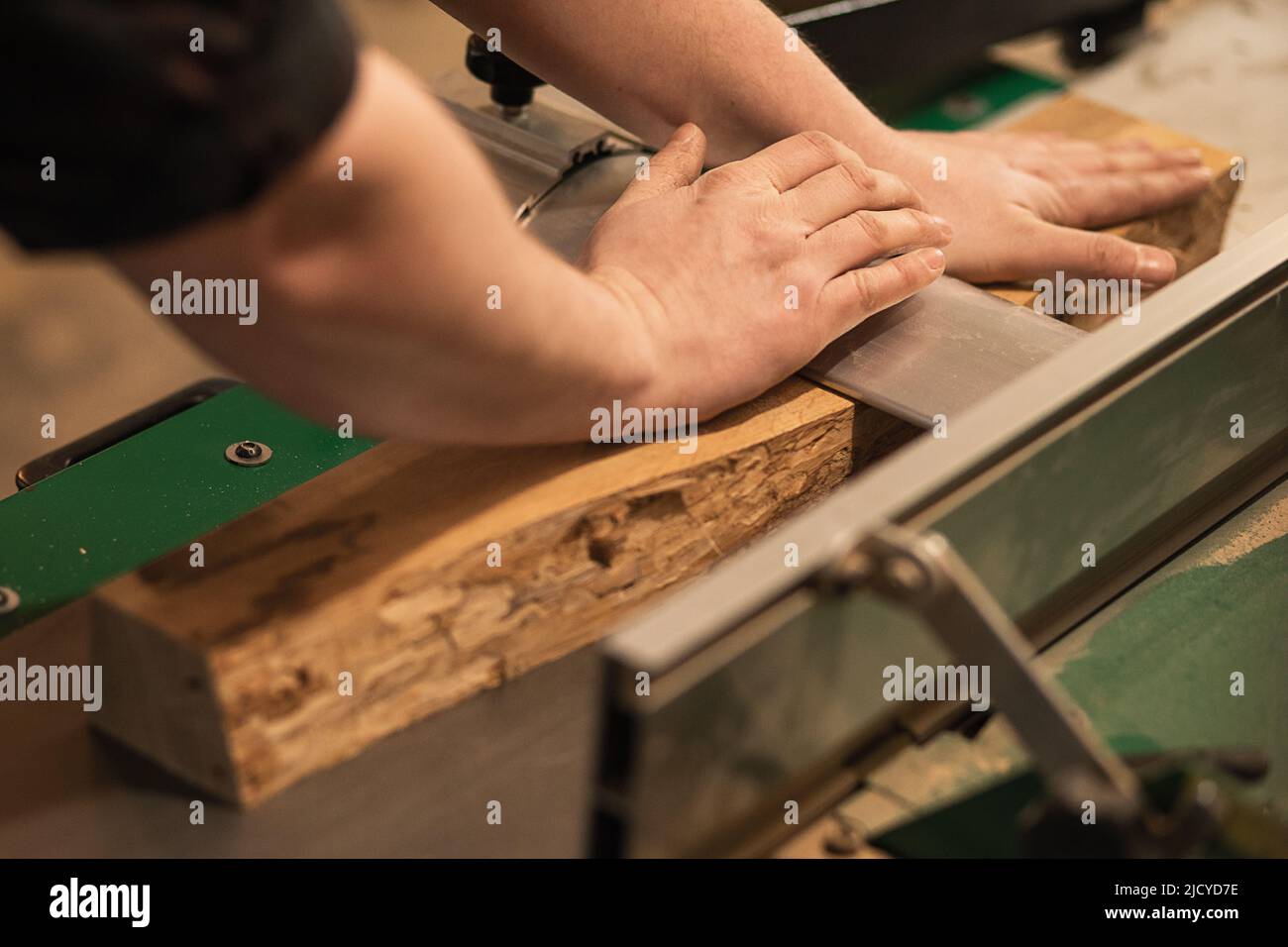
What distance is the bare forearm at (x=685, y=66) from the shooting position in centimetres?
114

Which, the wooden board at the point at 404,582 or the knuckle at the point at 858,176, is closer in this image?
the wooden board at the point at 404,582

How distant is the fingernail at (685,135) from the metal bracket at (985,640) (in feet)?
1.64

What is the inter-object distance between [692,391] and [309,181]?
355 mm

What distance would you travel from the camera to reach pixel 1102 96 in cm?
168

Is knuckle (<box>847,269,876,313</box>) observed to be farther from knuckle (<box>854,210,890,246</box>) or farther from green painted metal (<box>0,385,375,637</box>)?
green painted metal (<box>0,385,375,637</box>)

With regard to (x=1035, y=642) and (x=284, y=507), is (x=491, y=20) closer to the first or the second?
(x=284, y=507)

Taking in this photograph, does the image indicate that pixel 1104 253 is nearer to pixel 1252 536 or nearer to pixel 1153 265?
pixel 1153 265

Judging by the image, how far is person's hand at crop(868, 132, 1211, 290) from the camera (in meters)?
1.18

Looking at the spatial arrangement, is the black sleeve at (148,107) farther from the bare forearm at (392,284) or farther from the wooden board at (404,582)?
the wooden board at (404,582)

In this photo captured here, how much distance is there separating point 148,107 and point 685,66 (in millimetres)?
637

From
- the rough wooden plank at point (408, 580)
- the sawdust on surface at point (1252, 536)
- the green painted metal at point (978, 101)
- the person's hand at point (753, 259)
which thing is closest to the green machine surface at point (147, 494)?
Answer: the rough wooden plank at point (408, 580)
